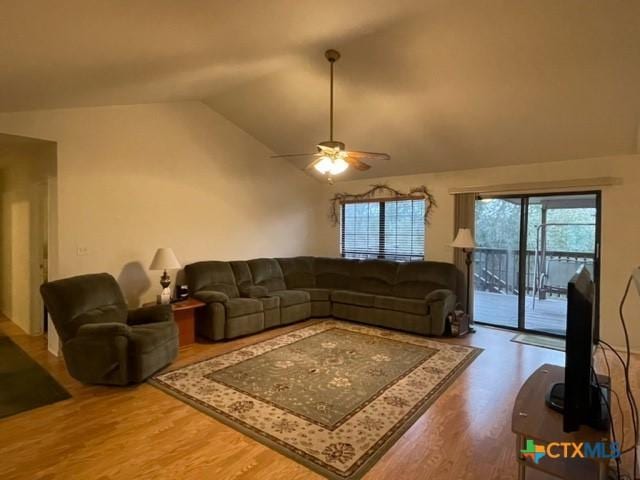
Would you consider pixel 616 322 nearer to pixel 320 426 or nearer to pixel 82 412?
pixel 320 426

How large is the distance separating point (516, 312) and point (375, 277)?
84.2 inches

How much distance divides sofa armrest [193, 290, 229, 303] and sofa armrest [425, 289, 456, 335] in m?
2.73

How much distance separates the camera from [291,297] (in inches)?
215

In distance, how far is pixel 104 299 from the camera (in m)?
3.83

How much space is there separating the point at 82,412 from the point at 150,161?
120 inches

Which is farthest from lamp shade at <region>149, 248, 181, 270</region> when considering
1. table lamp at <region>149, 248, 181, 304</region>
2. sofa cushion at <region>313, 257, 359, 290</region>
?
sofa cushion at <region>313, 257, 359, 290</region>

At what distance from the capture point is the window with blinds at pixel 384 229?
6.18 metres

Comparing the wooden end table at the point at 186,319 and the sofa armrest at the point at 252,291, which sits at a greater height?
the sofa armrest at the point at 252,291

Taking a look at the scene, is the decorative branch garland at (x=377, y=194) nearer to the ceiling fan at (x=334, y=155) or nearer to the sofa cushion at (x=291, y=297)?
the sofa cushion at (x=291, y=297)

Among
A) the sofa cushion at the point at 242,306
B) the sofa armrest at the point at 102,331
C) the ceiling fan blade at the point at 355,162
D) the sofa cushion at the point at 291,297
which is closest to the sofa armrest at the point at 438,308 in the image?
the sofa cushion at the point at 291,297

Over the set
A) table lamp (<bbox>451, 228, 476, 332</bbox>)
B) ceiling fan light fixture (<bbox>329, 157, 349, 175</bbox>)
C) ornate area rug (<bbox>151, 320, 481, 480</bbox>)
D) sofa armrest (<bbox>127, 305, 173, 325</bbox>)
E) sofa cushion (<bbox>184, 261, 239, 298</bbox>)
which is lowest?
ornate area rug (<bbox>151, 320, 481, 480</bbox>)

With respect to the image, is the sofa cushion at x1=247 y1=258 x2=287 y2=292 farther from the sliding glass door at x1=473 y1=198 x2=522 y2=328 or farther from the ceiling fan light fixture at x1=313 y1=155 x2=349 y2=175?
the sliding glass door at x1=473 y1=198 x2=522 y2=328

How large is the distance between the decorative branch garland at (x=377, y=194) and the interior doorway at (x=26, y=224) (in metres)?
4.54

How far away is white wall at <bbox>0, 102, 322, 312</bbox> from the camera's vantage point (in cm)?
404
